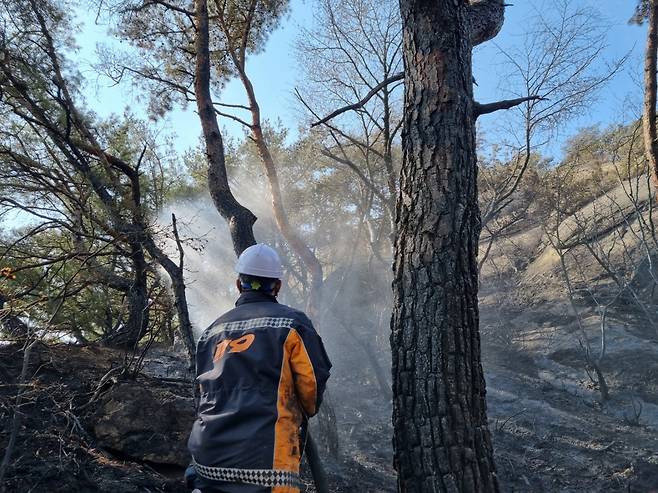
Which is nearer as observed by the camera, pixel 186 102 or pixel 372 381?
pixel 186 102

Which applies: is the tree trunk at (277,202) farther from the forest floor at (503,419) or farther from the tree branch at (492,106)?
the tree branch at (492,106)

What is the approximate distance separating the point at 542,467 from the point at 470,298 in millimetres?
5089

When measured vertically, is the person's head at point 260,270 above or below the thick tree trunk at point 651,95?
below

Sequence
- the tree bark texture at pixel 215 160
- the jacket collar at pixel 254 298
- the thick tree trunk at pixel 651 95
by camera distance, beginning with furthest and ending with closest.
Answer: the thick tree trunk at pixel 651 95
the tree bark texture at pixel 215 160
the jacket collar at pixel 254 298

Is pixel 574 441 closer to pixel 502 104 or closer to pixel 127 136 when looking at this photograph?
pixel 502 104

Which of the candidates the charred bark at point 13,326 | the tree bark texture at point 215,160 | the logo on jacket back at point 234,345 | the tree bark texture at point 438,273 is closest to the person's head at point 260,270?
the logo on jacket back at point 234,345

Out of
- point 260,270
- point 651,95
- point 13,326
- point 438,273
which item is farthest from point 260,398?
point 651,95

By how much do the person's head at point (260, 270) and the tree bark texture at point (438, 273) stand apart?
2.39 feet

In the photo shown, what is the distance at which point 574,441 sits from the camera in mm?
7055

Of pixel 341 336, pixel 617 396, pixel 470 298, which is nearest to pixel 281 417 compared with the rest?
pixel 470 298

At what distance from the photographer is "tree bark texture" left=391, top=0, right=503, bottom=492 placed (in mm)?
2400

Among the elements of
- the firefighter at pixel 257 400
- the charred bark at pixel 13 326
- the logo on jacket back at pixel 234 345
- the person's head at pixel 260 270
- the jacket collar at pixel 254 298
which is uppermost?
the charred bark at pixel 13 326

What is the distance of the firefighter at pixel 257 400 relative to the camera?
84.3 inches

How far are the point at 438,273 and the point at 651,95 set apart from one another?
286 inches
